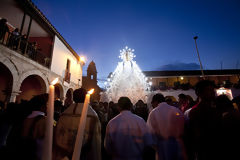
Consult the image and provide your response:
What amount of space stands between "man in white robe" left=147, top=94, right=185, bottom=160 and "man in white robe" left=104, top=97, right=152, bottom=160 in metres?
0.47

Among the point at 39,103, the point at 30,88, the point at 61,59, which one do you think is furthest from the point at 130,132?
the point at 61,59

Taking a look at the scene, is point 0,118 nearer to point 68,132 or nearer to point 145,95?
point 68,132

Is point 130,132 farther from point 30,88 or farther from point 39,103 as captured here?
point 30,88

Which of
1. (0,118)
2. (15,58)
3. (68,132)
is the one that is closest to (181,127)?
(68,132)

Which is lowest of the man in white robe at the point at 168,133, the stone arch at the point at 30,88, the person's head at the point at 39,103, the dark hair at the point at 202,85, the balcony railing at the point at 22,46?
the man in white robe at the point at 168,133

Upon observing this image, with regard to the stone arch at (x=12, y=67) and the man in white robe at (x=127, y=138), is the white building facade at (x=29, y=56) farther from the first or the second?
the man in white robe at (x=127, y=138)

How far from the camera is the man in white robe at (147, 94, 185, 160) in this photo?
2559mm

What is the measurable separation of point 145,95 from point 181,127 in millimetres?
16773

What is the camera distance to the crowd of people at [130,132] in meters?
1.82

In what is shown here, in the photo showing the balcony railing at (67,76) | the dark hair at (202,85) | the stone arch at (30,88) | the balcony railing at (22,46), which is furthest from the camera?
the balcony railing at (67,76)

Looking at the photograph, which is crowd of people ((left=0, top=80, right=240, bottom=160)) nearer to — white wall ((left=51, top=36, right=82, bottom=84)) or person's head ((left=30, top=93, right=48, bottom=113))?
person's head ((left=30, top=93, right=48, bottom=113))

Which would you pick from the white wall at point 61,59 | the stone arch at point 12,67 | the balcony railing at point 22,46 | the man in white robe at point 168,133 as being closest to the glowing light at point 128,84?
the white wall at point 61,59

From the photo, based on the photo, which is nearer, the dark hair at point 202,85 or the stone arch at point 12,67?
the dark hair at point 202,85

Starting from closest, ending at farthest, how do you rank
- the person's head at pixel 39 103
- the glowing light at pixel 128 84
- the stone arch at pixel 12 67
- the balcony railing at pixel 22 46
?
the person's head at pixel 39 103 → the stone arch at pixel 12 67 → the balcony railing at pixel 22 46 → the glowing light at pixel 128 84
